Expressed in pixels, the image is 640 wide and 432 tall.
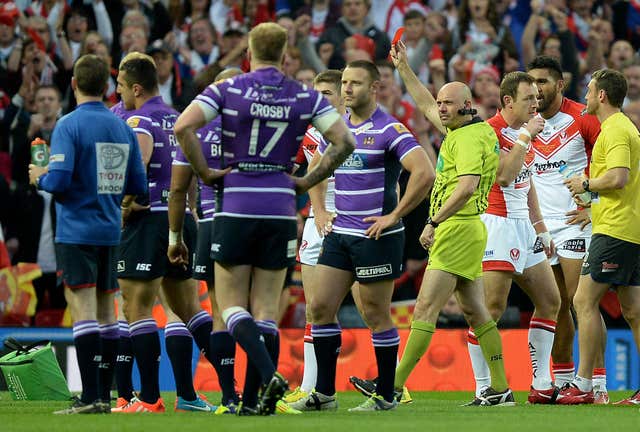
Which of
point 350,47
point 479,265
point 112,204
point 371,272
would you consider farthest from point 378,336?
point 350,47

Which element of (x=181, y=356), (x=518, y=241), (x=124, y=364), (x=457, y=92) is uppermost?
(x=457, y=92)

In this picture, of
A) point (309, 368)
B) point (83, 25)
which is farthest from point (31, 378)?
point (83, 25)

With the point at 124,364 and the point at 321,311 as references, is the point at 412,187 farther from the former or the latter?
the point at 124,364

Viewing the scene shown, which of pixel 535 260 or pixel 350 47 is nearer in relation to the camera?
pixel 535 260

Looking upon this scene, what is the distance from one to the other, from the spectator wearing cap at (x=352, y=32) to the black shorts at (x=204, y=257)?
8648 millimetres

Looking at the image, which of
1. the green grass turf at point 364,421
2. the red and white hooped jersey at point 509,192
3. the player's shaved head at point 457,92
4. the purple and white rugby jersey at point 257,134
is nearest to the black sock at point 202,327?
the green grass turf at point 364,421

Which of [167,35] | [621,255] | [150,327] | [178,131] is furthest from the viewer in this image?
[167,35]

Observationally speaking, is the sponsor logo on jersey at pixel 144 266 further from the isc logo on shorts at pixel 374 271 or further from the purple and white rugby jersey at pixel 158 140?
the isc logo on shorts at pixel 374 271

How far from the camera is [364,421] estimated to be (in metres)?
8.12

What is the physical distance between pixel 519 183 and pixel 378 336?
2.45m

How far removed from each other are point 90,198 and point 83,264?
0.48 m

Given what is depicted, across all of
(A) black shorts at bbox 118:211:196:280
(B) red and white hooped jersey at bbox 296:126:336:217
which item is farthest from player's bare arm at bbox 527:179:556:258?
(A) black shorts at bbox 118:211:196:280

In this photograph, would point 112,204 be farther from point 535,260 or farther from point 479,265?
point 535,260

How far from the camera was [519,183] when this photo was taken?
11.1 meters
